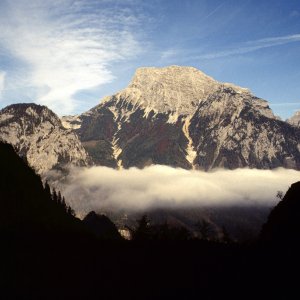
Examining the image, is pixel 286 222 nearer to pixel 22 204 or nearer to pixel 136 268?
pixel 136 268

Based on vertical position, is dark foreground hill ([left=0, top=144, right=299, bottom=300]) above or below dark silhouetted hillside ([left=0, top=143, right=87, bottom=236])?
below

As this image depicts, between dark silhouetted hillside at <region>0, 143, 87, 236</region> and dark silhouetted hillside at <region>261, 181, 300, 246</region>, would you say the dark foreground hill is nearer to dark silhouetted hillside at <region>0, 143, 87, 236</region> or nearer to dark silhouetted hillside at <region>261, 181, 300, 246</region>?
dark silhouetted hillside at <region>0, 143, 87, 236</region>

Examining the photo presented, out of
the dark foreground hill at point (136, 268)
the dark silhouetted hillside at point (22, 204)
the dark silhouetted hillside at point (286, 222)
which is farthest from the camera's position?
the dark silhouetted hillside at point (22, 204)

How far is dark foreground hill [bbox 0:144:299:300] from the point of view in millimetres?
95500

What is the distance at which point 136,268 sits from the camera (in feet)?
361

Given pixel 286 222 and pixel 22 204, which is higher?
pixel 22 204

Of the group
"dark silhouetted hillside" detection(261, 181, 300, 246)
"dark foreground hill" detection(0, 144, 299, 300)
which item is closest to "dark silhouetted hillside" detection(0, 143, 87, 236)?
"dark foreground hill" detection(0, 144, 299, 300)

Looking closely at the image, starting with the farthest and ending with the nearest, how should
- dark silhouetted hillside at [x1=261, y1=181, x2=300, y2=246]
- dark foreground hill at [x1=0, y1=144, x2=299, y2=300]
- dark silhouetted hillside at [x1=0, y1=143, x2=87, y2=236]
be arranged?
dark silhouetted hillside at [x1=0, y1=143, x2=87, y2=236] < dark foreground hill at [x1=0, y1=144, x2=299, y2=300] < dark silhouetted hillside at [x1=261, y1=181, x2=300, y2=246]

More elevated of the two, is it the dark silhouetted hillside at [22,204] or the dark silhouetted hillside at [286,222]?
the dark silhouetted hillside at [22,204]

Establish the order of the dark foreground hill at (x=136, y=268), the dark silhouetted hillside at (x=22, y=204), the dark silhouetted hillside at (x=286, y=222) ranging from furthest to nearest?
the dark silhouetted hillside at (x=22, y=204) → the dark foreground hill at (x=136, y=268) → the dark silhouetted hillside at (x=286, y=222)

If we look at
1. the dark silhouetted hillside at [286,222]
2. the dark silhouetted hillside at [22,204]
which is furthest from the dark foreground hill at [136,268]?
the dark silhouetted hillside at [286,222]

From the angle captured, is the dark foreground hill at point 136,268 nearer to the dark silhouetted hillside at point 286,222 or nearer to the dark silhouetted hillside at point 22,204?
the dark silhouetted hillside at point 22,204

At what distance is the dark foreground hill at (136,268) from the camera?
95.5 meters

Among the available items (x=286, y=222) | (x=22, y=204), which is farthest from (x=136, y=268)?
(x=22, y=204)
